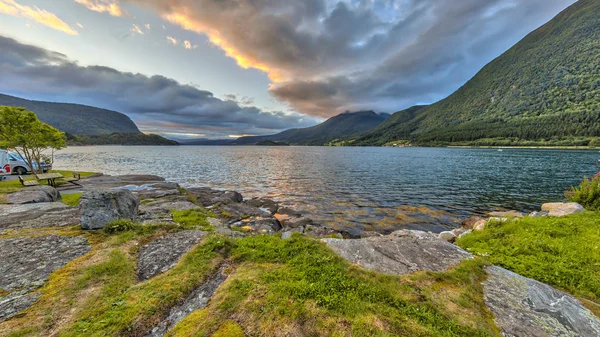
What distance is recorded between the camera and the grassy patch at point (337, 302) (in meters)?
4.24

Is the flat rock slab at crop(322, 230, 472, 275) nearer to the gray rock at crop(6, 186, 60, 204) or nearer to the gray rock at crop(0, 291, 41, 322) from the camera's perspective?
the gray rock at crop(0, 291, 41, 322)

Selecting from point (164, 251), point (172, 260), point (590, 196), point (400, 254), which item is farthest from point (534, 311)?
point (590, 196)

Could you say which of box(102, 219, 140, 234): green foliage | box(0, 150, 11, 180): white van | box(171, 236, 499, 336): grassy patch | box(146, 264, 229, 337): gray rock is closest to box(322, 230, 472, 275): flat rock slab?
box(171, 236, 499, 336): grassy patch

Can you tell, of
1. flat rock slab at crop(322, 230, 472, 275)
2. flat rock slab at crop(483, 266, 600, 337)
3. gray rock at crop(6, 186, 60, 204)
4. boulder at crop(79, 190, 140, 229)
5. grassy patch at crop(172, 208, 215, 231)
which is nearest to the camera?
flat rock slab at crop(483, 266, 600, 337)

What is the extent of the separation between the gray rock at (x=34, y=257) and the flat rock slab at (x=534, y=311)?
36.2 ft

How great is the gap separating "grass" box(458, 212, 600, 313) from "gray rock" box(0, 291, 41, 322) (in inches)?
536

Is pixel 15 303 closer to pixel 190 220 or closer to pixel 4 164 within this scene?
pixel 190 220

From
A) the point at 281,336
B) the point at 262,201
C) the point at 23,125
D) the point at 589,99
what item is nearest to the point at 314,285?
the point at 281,336

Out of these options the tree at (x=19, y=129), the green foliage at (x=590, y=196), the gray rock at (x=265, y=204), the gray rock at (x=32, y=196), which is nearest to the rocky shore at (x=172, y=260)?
the gray rock at (x=32, y=196)

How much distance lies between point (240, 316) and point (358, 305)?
2.58 meters

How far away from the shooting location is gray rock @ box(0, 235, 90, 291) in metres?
5.39

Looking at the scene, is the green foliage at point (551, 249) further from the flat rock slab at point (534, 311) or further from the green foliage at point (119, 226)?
the green foliage at point (119, 226)

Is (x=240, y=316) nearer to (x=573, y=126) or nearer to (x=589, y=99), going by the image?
(x=573, y=126)

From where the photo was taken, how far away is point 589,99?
180625 mm
